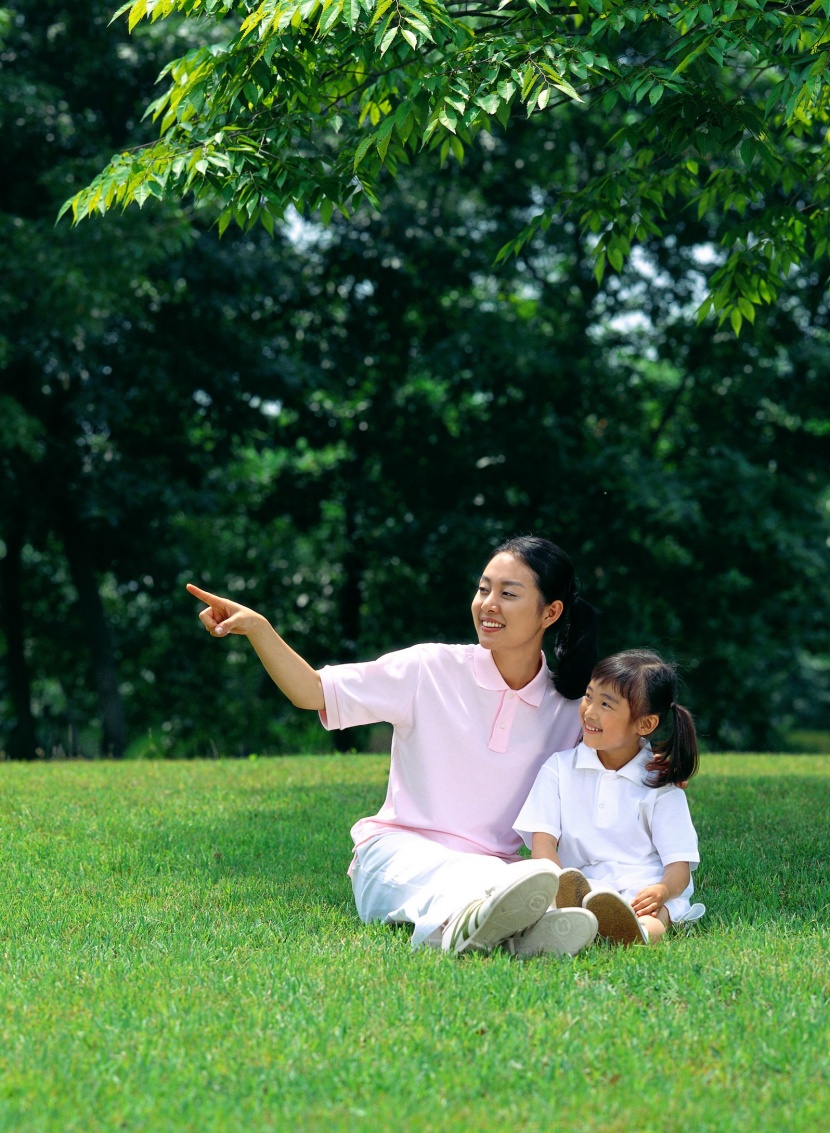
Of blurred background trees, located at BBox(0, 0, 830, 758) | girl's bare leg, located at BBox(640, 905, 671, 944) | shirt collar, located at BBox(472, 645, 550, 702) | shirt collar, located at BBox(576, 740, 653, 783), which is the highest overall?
blurred background trees, located at BBox(0, 0, 830, 758)

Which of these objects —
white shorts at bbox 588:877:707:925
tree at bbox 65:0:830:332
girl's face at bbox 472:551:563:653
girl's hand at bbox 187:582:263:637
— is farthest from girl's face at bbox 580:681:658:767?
tree at bbox 65:0:830:332

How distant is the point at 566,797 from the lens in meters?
4.44

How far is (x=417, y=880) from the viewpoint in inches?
170

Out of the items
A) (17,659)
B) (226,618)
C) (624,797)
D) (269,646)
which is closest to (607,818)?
(624,797)

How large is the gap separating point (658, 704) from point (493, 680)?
1.95 feet

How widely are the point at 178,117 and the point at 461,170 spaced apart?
11831 mm

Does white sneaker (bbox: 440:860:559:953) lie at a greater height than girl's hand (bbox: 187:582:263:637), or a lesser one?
lesser

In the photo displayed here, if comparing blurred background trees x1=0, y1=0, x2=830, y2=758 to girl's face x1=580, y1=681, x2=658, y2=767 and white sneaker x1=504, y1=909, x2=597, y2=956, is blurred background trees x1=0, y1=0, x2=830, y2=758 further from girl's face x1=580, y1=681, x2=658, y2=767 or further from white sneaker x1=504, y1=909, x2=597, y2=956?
white sneaker x1=504, y1=909, x2=597, y2=956

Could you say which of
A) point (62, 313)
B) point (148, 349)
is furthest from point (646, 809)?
point (148, 349)

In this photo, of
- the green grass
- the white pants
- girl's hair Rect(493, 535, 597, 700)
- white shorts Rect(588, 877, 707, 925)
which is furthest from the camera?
girl's hair Rect(493, 535, 597, 700)

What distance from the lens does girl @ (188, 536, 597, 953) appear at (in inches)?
173

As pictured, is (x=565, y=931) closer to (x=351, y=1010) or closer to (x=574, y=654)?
(x=351, y=1010)

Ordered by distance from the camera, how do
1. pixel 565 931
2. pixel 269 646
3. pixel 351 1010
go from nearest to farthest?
pixel 351 1010
pixel 565 931
pixel 269 646

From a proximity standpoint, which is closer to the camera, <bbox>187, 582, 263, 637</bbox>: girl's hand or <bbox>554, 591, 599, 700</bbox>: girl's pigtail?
<bbox>187, 582, 263, 637</bbox>: girl's hand
